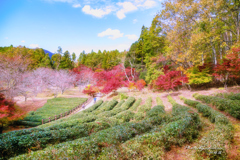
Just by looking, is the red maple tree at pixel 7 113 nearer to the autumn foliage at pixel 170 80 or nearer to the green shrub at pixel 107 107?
the green shrub at pixel 107 107

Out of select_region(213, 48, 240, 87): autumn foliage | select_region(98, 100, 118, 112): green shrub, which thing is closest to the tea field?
select_region(213, 48, 240, 87): autumn foliage

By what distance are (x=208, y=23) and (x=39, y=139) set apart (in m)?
15.6

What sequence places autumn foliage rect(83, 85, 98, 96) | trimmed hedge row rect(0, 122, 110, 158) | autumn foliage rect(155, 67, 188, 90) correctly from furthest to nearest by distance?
autumn foliage rect(83, 85, 98, 96)
autumn foliage rect(155, 67, 188, 90)
trimmed hedge row rect(0, 122, 110, 158)

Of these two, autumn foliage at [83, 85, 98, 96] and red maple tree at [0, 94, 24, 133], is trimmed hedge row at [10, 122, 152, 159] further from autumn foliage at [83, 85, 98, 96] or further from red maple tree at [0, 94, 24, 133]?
autumn foliage at [83, 85, 98, 96]

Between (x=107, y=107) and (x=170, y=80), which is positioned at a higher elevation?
(x=170, y=80)

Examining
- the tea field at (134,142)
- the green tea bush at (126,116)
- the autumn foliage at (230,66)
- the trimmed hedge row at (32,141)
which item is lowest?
the green tea bush at (126,116)

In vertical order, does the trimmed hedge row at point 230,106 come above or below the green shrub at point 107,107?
above

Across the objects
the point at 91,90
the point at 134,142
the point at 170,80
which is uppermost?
the point at 170,80

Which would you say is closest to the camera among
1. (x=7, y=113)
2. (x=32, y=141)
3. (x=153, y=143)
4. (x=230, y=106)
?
(x=153, y=143)

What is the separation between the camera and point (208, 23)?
11102 mm

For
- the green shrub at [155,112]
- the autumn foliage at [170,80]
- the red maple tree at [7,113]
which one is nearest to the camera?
the green shrub at [155,112]

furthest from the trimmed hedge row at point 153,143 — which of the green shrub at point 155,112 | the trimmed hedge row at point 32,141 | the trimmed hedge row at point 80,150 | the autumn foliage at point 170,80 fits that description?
the autumn foliage at point 170,80

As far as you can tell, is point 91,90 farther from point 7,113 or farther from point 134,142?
point 134,142

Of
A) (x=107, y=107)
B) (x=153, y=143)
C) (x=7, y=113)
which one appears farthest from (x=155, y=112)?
(x=7, y=113)
